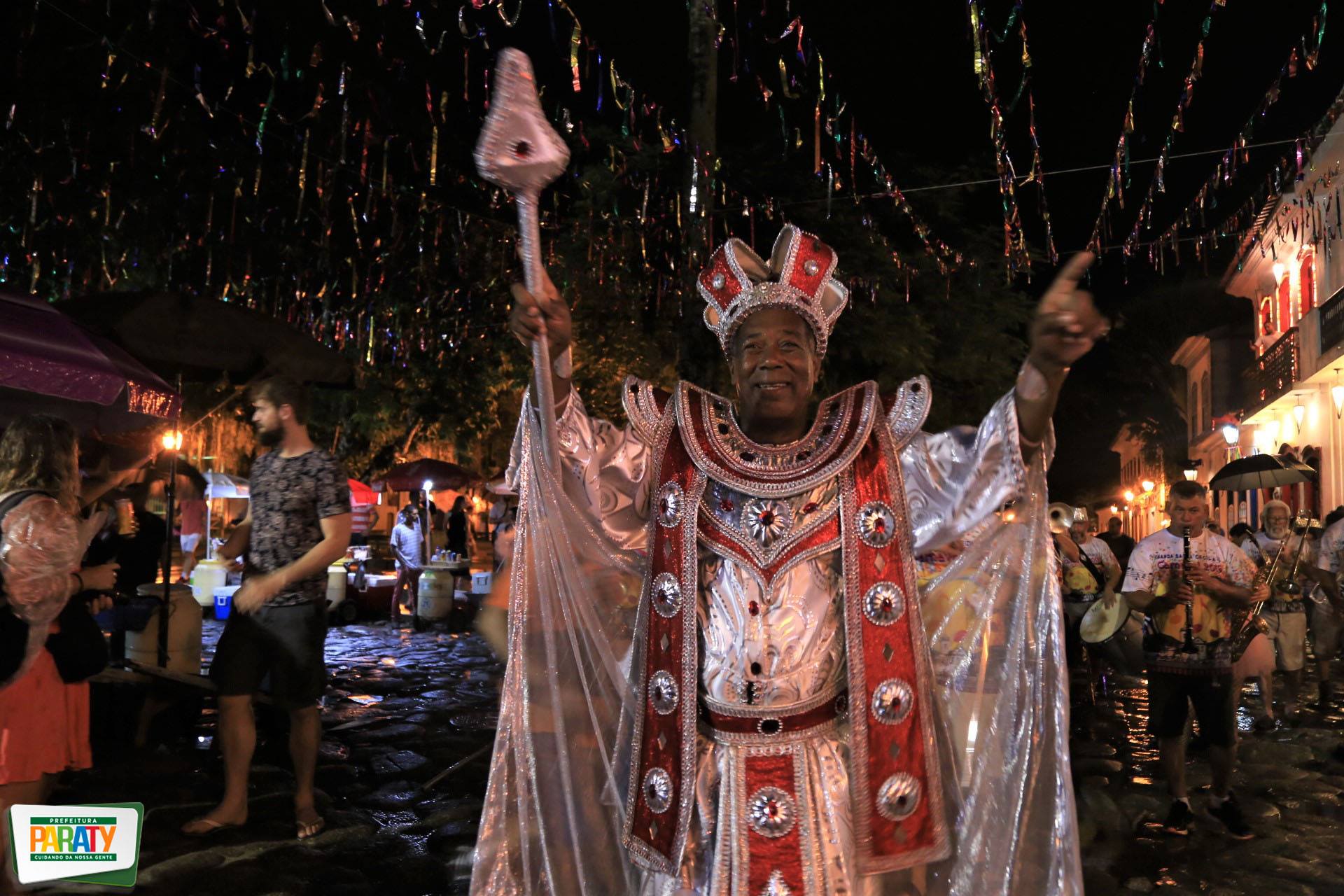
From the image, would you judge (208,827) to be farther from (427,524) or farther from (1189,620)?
(427,524)

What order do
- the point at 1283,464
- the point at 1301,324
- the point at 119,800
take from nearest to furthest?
the point at 119,800
the point at 1283,464
the point at 1301,324

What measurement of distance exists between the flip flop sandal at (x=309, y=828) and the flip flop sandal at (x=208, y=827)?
0.32m

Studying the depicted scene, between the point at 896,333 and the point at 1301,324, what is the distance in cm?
1250

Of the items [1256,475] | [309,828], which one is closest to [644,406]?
[309,828]

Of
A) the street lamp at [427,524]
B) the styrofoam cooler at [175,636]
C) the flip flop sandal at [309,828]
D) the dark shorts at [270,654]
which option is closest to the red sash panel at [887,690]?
the dark shorts at [270,654]

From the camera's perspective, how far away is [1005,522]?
9.96 feet

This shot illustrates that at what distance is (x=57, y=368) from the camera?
5.54 meters

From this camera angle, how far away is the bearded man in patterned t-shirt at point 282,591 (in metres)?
5.27

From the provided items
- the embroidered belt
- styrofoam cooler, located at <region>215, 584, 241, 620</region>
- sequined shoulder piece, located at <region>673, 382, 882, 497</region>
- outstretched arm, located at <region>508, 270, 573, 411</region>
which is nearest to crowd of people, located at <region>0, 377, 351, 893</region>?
outstretched arm, located at <region>508, 270, 573, 411</region>

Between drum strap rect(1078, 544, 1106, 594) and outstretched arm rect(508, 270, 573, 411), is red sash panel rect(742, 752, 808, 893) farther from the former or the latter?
drum strap rect(1078, 544, 1106, 594)

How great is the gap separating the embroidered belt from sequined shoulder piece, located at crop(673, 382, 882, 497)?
540 millimetres

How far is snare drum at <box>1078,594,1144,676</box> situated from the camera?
285 inches

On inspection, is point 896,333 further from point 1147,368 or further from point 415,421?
point 1147,368

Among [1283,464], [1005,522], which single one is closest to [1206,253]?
[1283,464]
